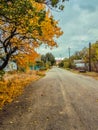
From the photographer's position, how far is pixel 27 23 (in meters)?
15.0

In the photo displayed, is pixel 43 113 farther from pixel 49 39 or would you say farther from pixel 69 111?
pixel 49 39

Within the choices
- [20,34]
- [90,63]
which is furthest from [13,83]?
[90,63]

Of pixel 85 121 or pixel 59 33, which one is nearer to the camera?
pixel 85 121

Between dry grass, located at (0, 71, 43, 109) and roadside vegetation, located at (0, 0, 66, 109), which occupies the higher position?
roadside vegetation, located at (0, 0, 66, 109)

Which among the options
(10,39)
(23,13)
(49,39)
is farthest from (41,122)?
(49,39)

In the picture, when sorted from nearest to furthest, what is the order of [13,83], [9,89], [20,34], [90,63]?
1. [9,89]
2. [20,34]
3. [13,83]
4. [90,63]

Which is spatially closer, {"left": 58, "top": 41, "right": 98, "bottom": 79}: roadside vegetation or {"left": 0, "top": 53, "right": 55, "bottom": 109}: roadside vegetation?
{"left": 0, "top": 53, "right": 55, "bottom": 109}: roadside vegetation

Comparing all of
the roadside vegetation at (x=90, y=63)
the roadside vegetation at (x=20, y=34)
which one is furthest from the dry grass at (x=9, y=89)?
the roadside vegetation at (x=90, y=63)

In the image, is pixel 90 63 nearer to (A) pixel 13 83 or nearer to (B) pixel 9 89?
(A) pixel 13 83

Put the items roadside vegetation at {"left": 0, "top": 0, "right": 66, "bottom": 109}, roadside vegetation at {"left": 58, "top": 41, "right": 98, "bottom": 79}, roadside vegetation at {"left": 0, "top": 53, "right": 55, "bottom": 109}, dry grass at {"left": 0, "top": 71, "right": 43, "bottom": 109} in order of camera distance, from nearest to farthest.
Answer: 1. roadside vegetation at {"left": 0, "top": 0, "right": 66, "bottom": 109}
2. dry grass at {"left": 0, "top": 71, "right": 43, "bottom": 109}
3. roadside vegetation at {"left": 0, "top": 53, "right": 55, "bottom": 109}
4. roadside vegetation at {"left": 58, "top": 41, "right": 98, "bottom": 79}

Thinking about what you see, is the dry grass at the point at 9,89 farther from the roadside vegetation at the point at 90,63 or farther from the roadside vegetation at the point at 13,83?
the roadside vegetation at the point at 90,63

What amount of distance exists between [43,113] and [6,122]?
200 centimetres

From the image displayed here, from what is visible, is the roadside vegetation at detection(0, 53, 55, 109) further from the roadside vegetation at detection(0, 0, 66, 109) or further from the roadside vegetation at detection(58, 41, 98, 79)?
the roadside vegetation at detection(58, 41, 98, 79)

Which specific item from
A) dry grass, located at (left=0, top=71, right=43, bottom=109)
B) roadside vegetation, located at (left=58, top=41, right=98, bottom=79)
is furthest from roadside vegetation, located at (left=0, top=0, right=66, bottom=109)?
roadside vegetation, located at (left=58, top=41, right=98, bottom=79)
